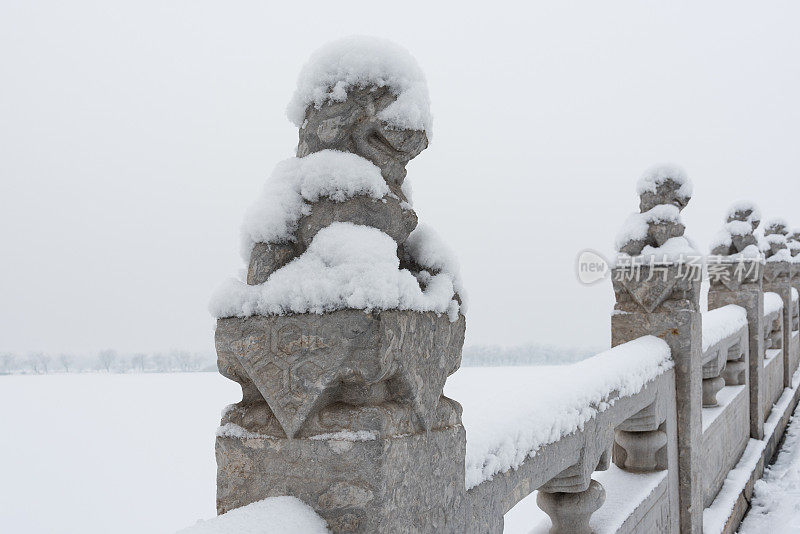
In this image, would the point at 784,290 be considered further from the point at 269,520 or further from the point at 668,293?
the point at 269,520

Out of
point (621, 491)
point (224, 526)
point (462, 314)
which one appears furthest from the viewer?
Result: point (621, 491)

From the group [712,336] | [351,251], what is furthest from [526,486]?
[712,336]

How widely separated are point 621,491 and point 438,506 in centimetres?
219

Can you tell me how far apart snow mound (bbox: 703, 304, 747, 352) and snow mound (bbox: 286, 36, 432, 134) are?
403 cm

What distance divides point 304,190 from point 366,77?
25 cm

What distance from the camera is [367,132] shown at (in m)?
1.29

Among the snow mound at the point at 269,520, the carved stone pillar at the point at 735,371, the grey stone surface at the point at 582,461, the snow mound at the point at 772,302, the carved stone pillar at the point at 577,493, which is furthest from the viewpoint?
the snow mound at the point at 772,302

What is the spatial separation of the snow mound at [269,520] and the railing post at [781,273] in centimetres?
911

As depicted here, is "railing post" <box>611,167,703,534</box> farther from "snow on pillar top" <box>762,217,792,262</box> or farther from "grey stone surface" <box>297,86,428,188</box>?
"snow on pillar top" <box>762,217,792,262</box>

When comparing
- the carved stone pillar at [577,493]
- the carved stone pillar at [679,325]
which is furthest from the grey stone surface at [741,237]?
the carved stone pillar at [577,493]

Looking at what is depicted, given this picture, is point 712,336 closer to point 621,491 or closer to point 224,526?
point 621,491

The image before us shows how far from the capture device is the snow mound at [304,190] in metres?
1.24

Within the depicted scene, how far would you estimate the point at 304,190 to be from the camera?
126 cm

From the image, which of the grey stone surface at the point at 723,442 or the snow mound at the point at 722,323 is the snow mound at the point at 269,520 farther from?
the snow mound at the point at 722,323
